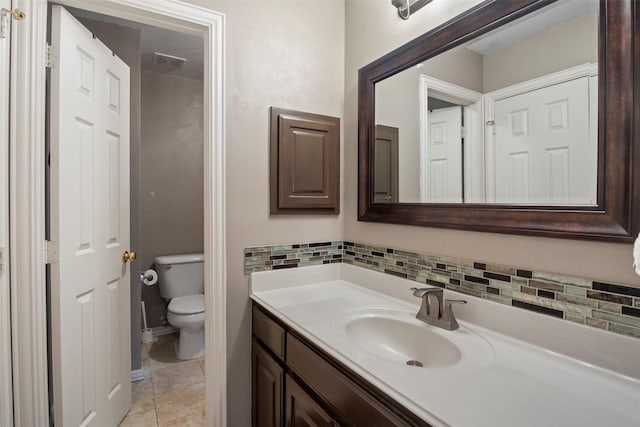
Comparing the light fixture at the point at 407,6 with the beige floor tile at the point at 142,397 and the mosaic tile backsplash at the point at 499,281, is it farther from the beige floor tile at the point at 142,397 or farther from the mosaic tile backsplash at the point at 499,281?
the beige floor tile at the point at 142,397

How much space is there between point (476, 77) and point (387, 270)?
850 mm

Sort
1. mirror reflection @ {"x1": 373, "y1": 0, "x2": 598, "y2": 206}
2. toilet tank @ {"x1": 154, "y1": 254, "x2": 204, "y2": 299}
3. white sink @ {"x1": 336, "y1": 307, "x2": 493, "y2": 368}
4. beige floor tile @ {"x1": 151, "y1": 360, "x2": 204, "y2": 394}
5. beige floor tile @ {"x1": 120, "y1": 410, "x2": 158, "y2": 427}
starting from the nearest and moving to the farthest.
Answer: mirror reflection @ {"x1": 373, "y1": 0, "x2": 598, "y2": 206}
white sink @ {"x1": 336, "y1": 307, "x2": 493, "y2": 368}
beige floor tile @ {"x1": 120, "y1": 410, "x2": 158, "y2": 427}
beige floor tile @ {"x1": 151, "y1": 360, "x2": 204, "y2": 394}
toilet tank @ {"x1": 154, "y1": 254, "x2": 204, "y2": 299}

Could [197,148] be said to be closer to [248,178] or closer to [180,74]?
[180,74]

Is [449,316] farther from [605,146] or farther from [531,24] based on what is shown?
[531,24]

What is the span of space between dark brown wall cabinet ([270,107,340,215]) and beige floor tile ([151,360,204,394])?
1489mm

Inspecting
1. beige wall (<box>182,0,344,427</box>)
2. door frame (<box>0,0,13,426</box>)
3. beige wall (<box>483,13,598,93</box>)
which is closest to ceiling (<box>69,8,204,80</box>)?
door frame (<box>0,0,13,426</box>)

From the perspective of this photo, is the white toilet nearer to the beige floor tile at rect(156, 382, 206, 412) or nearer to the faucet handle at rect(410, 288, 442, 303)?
the beige floor tile at rect(156, 382, 206, 412)

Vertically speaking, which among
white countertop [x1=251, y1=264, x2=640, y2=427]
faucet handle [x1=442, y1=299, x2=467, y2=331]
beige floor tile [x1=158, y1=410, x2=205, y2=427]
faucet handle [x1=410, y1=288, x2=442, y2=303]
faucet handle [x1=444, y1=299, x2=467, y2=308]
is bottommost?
beige floor tile [x1=158, y1=410, x2=205, y2=427]

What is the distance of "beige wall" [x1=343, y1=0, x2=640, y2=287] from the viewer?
82 cm

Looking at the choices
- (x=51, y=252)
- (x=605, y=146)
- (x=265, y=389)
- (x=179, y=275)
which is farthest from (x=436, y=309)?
(x=179, y=275)

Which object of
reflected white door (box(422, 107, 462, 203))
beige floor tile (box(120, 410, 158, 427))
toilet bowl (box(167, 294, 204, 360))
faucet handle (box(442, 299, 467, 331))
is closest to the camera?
faucet handle (box(442, 299, 467, 331))

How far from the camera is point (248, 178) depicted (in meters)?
1.49

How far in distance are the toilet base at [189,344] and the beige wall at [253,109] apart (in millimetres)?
1145

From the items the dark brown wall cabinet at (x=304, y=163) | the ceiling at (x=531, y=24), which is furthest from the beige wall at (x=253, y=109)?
the ceiling at (x=531, y=24)
